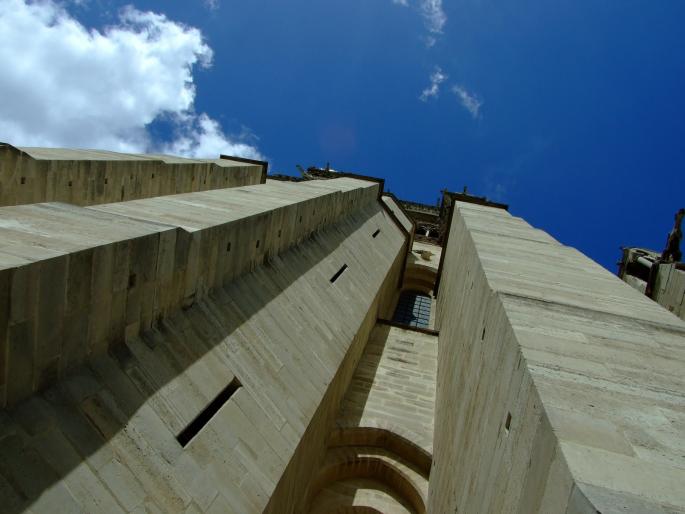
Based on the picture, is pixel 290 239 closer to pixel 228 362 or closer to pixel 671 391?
pixel 228 362

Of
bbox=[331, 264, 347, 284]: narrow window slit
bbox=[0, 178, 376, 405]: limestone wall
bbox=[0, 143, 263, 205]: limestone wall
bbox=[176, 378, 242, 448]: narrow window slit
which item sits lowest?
bbox=[176, 378, 242, 448]: narrow window slit

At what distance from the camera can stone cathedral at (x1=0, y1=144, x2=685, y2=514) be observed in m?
2.75

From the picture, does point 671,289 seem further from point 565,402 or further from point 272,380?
point 565,402

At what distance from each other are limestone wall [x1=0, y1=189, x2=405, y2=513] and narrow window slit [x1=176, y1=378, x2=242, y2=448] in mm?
51

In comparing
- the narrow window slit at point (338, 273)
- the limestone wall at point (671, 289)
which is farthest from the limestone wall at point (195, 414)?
the limestone wall at point (671, 289)

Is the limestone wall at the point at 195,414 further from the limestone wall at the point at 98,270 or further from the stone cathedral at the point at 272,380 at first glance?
the limestone wall at the point at 98,270

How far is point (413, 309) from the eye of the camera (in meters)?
19.7

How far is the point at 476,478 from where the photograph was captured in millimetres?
4160

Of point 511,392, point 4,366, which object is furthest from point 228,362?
point 511,392

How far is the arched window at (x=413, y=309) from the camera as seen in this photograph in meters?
18.7

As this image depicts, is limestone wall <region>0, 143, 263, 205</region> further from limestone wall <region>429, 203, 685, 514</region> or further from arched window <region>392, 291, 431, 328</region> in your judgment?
arched window <region>392, 291, 431, 328</region>

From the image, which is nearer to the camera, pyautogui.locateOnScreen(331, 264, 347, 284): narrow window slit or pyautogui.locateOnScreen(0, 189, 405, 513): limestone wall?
pyautogui.locateOnScreen(0, 189, 405, 513): limestone wall

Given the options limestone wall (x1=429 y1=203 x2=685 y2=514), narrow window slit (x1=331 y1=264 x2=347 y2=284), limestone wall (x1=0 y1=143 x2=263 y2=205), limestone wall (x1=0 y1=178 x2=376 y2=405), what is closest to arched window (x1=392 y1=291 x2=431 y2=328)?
narrow window slit (x1=331 y1=264 x2=347 y2=284)

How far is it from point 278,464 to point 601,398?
10.9 ft
